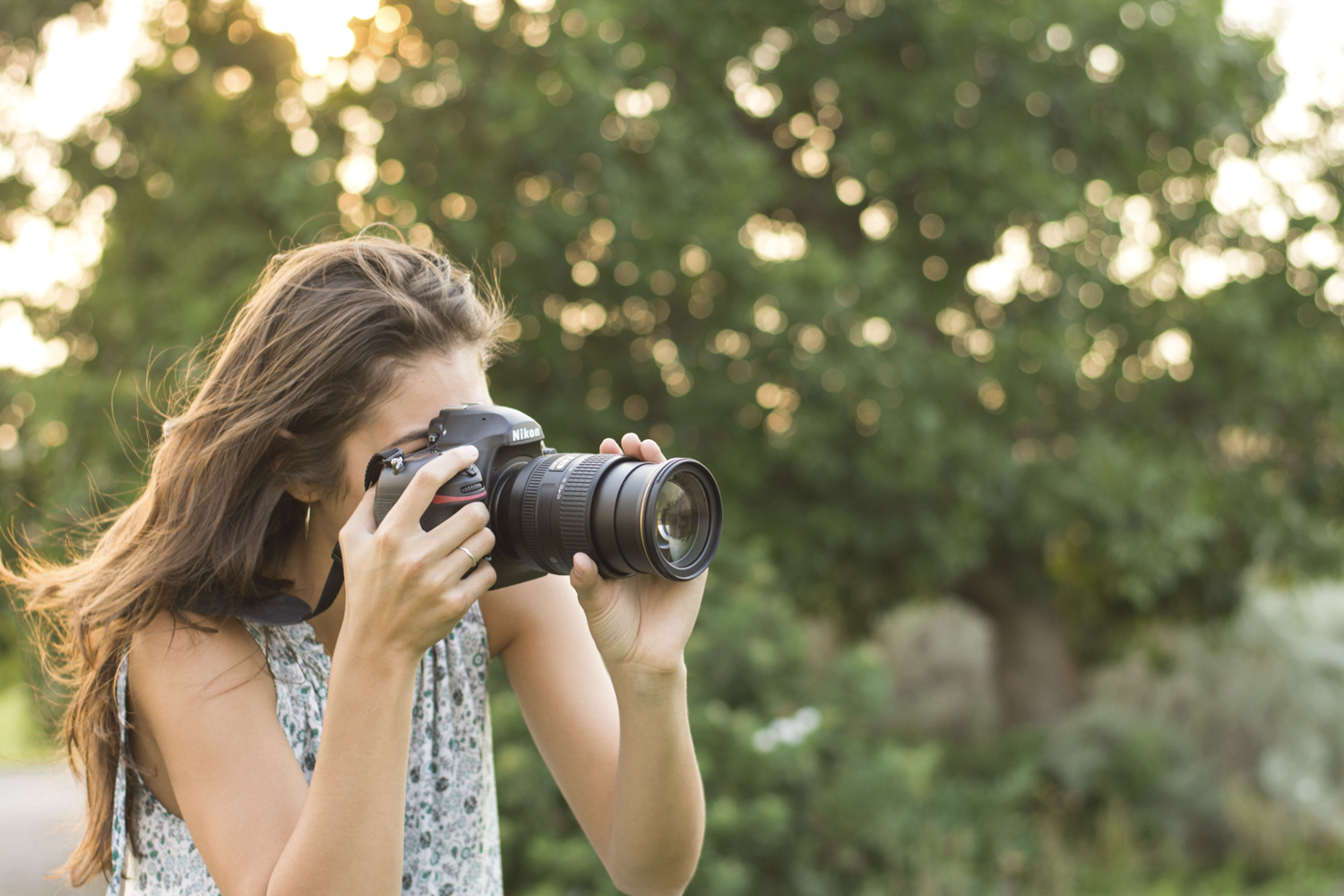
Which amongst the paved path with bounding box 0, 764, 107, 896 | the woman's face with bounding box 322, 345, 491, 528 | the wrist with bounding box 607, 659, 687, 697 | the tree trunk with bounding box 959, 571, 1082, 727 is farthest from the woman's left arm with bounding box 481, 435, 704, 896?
the tree trunk with bounding box 959, 571, 1082, 727

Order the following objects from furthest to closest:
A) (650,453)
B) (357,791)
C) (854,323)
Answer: (854,323) < (650,453) < (357,791)

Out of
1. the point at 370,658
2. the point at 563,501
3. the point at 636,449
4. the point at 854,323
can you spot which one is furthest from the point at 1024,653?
the point at 370,658

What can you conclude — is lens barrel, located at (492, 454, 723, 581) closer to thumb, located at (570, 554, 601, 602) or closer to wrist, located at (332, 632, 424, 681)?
thumb, located at (570, 554, 601, 602)

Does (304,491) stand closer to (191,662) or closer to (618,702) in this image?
(191,662)

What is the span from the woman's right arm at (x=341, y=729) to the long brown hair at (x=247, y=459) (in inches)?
4.4

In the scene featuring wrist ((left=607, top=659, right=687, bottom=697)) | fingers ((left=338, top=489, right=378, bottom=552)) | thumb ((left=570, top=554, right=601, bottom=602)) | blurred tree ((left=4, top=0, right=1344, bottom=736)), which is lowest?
blurred tree ((left=4, top=0, right=1344, bottom=736))

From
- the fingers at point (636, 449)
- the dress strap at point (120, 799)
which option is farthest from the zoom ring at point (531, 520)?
the dress strap at point (120, 799)

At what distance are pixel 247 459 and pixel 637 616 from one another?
0.61 meters

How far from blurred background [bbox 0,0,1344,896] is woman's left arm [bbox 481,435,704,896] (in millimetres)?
2228

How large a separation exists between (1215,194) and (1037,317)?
156 centimetres

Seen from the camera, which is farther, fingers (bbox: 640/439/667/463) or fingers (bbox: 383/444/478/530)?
fingers (bbox: 640/439/667/463)

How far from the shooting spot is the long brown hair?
147cm

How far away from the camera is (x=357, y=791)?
4.13ft

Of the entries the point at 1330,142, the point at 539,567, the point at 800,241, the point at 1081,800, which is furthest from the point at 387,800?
the point at 1330,142
